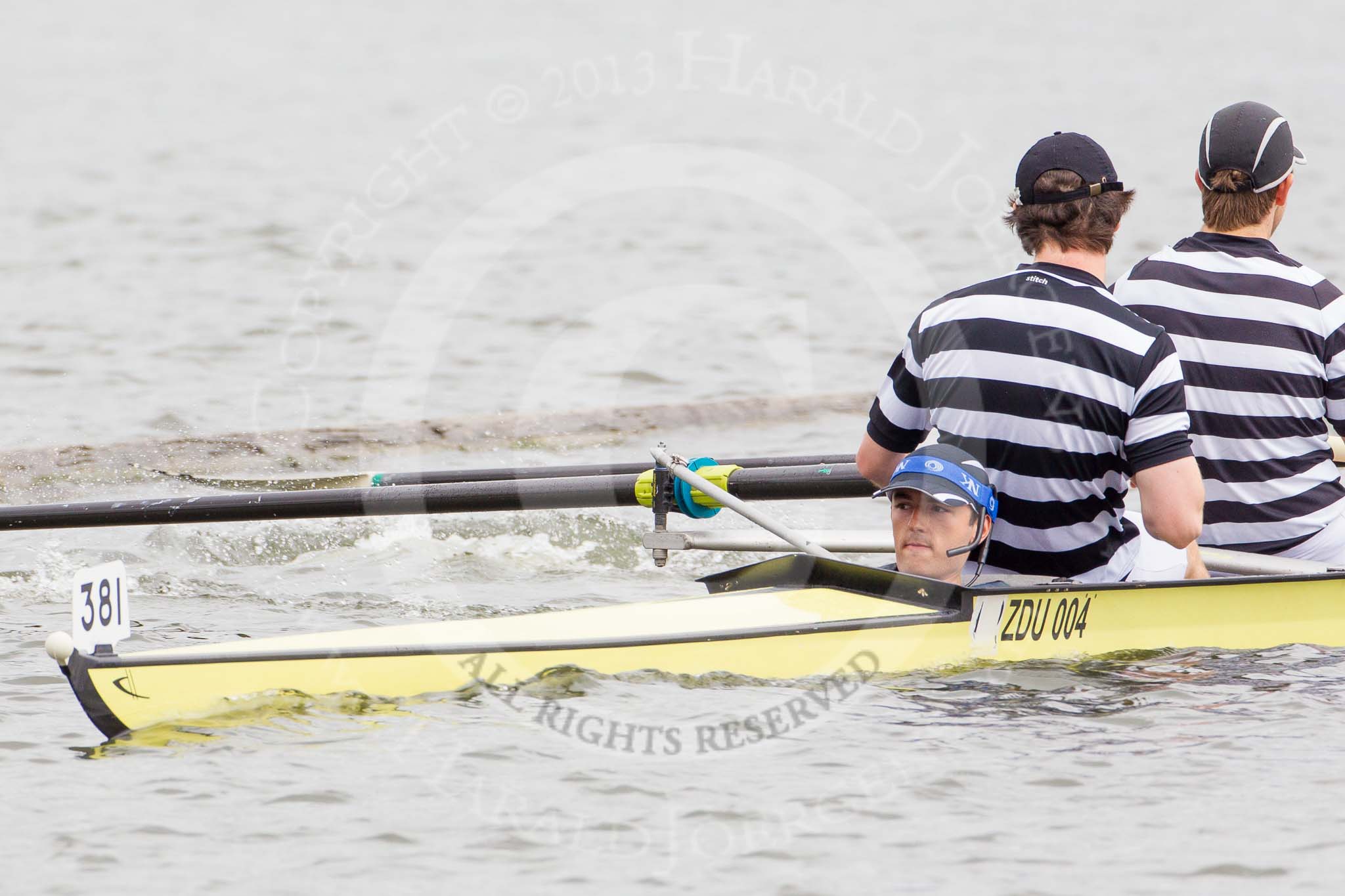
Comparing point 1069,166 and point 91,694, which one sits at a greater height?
point 1069,166

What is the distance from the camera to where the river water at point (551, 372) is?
13.0ft

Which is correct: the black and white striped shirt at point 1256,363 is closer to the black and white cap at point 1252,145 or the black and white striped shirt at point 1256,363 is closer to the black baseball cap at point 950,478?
the black and white cap at point 1252,145

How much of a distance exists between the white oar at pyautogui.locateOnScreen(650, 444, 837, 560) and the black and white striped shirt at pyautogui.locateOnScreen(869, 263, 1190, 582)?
609mm

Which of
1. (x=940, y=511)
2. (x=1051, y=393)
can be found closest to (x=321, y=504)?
(x=940, y=511)

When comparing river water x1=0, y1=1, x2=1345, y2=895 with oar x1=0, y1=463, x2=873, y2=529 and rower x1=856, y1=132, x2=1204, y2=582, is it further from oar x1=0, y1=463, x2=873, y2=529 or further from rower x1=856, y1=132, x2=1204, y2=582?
rower x1=856, y1=132, x2=1204, y2=582

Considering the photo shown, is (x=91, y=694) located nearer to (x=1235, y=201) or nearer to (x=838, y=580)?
(x=838, y=580)

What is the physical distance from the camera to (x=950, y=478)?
431cm

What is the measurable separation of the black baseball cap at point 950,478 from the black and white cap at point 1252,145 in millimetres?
1227

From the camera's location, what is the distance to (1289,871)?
3756mm

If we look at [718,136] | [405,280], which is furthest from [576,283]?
[718,136]

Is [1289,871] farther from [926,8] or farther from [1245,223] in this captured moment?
[926,8]

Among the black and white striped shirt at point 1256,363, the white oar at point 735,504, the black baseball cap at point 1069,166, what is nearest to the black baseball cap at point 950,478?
the white oar at point 735,504

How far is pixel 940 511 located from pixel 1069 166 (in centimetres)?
99

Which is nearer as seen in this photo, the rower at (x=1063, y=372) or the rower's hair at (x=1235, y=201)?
the rower at (x=1063, y=372)
